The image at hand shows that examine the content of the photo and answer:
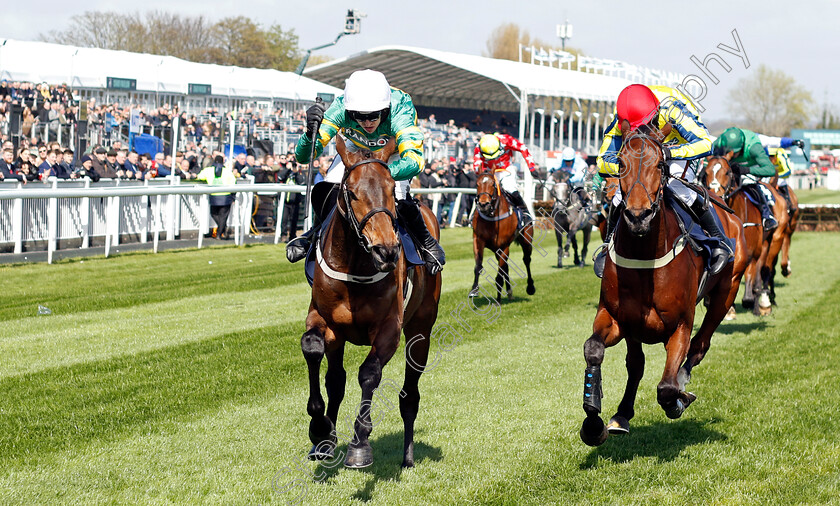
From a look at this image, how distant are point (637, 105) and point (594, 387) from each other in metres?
1.77

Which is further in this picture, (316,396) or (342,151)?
(316,396)

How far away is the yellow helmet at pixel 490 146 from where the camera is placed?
13.1m

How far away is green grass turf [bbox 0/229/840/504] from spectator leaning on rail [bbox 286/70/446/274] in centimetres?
122

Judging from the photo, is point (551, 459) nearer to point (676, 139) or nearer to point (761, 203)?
point (676, 139)

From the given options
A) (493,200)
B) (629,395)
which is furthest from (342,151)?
(493,200)

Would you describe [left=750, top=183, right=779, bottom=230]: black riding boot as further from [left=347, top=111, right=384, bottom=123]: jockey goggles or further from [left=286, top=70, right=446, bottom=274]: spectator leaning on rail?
[left=347, top=111, right=384, bottom=123]: jockey goggles

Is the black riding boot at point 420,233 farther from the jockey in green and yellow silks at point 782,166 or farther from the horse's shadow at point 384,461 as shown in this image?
the jockey in green and yellow silks at point 782,166

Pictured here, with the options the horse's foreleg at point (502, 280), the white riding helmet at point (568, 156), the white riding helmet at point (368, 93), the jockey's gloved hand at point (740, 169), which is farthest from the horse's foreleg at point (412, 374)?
the white riding helmet at point (568, 156)

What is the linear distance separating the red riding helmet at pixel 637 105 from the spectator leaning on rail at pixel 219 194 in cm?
1362

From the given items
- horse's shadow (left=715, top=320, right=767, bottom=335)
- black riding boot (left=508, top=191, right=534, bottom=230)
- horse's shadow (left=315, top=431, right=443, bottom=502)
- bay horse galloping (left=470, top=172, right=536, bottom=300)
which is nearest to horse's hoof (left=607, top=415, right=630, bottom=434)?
horse's shadow (left=315, top=431, right=443, bottom=502)

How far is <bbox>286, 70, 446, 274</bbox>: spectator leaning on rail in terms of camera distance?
511cm

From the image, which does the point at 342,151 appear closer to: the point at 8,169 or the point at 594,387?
the point at 594,387

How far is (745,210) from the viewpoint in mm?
10594

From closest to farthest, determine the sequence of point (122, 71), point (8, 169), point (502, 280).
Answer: point (502, 280) → point (8, 169) → point (122, 71)
